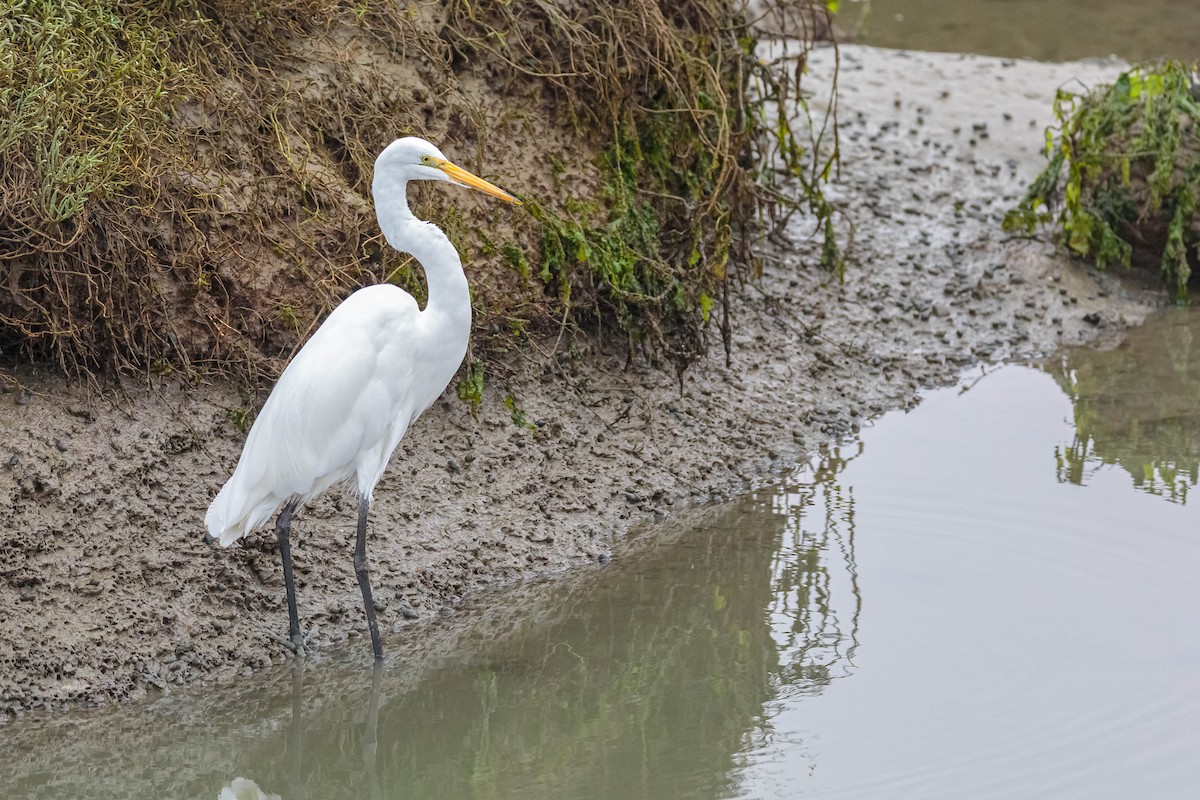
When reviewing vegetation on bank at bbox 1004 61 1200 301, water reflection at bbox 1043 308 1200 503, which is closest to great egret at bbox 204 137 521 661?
water reflection at bbox 1043 308 1200 503

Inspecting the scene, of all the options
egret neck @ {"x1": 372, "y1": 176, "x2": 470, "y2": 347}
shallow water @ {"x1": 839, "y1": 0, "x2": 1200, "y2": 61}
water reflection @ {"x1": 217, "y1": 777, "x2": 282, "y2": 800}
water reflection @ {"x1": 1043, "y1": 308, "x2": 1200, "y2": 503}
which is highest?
shallow water @ {"x1": 839, "y1": 0, "x2": 1200, "y2": 61}

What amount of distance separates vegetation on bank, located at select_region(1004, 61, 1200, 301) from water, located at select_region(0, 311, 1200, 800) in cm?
219

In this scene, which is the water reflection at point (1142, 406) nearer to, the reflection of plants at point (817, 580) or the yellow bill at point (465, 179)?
the reflection of plants at point (817, 580)

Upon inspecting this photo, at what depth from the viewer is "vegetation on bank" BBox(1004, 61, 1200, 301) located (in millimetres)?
7832

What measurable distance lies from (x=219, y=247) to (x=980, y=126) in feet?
19.5

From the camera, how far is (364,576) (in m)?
4.70

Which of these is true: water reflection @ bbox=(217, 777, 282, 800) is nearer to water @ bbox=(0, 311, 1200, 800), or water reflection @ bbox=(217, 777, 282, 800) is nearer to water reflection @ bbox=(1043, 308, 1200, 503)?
water @ bbox=(0, 311, 1200, 800)

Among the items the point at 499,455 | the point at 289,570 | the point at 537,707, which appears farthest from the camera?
the point at 499,455

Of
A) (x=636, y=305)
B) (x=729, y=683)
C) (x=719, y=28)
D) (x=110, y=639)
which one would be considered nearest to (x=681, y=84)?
(x=719, y=28)

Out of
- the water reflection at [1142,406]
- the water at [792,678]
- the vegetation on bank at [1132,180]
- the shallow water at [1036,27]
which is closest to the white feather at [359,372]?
the water at [792,678]

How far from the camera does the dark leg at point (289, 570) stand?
15.3 feet

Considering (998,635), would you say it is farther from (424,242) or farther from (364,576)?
(424,242)

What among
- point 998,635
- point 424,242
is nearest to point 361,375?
point 424,242

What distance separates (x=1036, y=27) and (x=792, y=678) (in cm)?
1112
